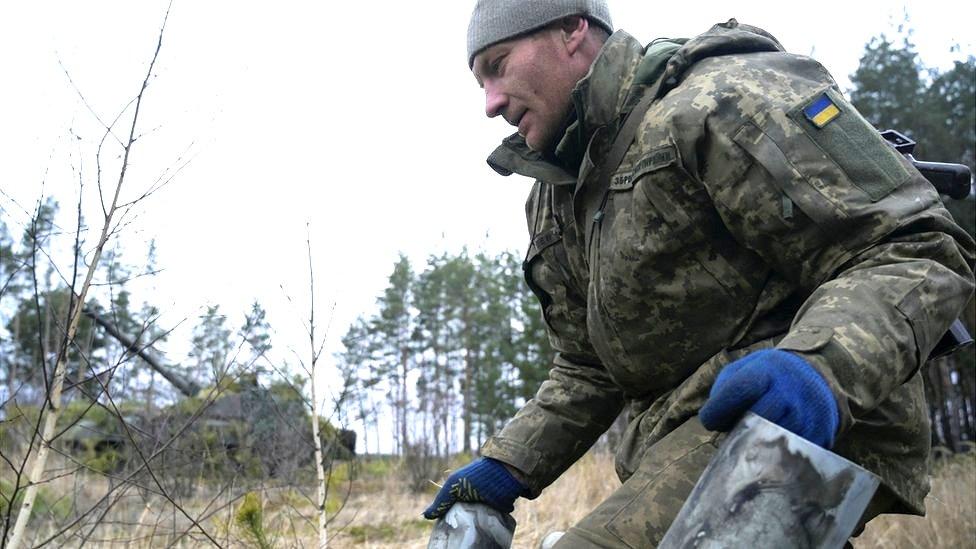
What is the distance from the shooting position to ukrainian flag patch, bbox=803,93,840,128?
1.74 meters

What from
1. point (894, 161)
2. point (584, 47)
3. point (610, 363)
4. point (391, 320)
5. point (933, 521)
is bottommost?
point (933, 521)

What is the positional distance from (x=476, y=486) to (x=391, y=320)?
31.7m

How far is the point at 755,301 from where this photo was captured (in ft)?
6.48

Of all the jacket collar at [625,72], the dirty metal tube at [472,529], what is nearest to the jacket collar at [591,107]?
the jacket collar at [625,72]

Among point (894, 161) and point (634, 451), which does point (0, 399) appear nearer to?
point (634, 451)

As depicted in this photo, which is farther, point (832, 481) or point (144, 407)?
point (144, 407)

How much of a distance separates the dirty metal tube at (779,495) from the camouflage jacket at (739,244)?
14 cm

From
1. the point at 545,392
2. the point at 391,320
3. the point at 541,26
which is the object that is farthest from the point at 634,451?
the point at 391,320

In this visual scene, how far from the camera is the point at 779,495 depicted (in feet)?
4.23

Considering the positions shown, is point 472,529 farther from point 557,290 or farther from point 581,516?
point 581,516

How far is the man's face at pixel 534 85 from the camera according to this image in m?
2.28

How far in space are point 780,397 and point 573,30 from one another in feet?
4.40

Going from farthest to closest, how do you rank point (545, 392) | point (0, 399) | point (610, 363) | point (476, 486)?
point (0, 399) < point (545, 392) < point (476, 486) < point (610, 363)

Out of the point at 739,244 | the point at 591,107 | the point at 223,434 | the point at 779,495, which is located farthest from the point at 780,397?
the point at 223,434
